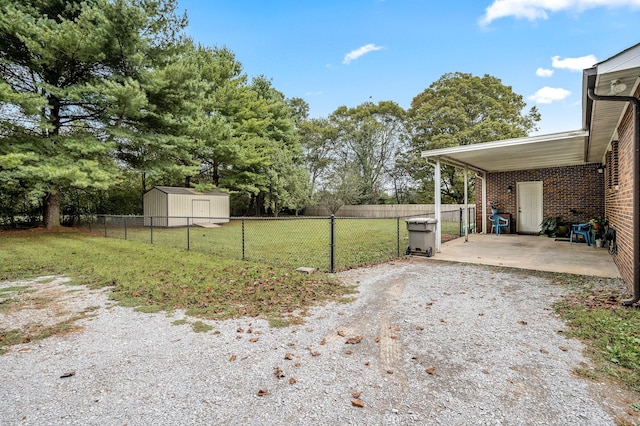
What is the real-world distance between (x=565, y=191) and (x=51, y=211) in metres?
20.5

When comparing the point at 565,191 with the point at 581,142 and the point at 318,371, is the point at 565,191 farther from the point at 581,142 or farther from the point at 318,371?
the point at 318,371

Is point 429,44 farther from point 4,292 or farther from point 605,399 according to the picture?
point 4,292

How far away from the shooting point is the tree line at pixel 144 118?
11133mm

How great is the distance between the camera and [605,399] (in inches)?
81.8

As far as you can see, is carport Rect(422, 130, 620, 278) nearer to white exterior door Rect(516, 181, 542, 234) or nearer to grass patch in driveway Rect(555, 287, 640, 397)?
white exterior door Rect(516, 181, 542, 234)

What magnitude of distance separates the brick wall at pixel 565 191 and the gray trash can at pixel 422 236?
6724 mm

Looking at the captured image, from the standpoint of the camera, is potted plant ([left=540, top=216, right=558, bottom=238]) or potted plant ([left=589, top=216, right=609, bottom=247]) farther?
potted plant ([left=540, top=216, right=558, bottom=238])

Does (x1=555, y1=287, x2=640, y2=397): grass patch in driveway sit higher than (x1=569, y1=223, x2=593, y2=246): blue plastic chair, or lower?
lower

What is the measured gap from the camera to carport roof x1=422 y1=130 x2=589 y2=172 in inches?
268

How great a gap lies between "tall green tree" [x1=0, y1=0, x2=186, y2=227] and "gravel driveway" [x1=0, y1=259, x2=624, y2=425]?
32.9ft

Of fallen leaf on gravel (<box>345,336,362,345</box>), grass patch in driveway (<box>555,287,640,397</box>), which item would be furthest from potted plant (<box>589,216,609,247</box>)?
fallen leaf on gravel (<box>345,336,362,345</box>)

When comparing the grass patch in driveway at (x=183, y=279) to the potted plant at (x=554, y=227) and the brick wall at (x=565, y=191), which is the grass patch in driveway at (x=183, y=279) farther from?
the brick wall at (x=565, y=191)

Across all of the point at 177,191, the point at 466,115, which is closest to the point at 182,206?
the point at 177,191

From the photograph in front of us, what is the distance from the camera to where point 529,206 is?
1219cm
